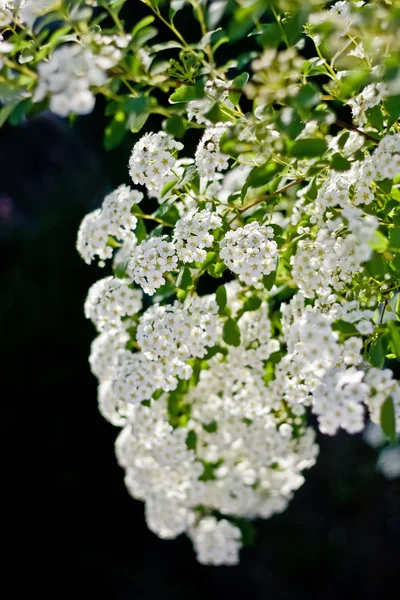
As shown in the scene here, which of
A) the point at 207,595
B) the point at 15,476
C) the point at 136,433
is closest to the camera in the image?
the point at 136,433

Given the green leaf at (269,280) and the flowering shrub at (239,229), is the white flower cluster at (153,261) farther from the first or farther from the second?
the green leaf at (269,280)

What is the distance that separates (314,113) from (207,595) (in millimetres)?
2887

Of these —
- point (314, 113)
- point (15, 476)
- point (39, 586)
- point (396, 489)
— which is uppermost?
point (314, 113)

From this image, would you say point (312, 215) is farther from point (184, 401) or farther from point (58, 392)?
point (58, 392)

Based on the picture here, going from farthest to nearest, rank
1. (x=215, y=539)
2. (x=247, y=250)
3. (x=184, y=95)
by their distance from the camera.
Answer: (x=215, y=539), (x=247, y=250), (x=184, y=95)

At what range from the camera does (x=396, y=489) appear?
12.1 ft

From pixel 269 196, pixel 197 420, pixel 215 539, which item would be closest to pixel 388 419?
pixel 269 196

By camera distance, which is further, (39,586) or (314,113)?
(39,586)

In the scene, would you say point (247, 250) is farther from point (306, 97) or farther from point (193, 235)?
point (306, 97)

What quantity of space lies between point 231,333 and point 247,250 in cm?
26

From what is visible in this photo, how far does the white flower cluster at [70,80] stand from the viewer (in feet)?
2.62

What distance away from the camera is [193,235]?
1188mm

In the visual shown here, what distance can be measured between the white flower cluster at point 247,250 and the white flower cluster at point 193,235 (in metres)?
0.04

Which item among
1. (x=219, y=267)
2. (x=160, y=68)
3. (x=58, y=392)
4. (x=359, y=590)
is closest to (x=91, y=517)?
(x=58, y=392)
